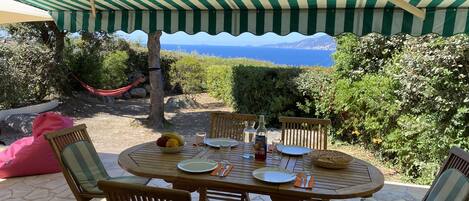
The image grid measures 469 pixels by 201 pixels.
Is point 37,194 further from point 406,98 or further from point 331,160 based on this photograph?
point 406,98

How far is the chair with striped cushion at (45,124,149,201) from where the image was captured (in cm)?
298

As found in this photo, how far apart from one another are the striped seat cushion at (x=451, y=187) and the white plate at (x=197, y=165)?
138 centimetres

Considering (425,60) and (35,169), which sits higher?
(425,60)

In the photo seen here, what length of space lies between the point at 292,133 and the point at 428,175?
7.53 feet

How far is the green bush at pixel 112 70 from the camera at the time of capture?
1180 cm

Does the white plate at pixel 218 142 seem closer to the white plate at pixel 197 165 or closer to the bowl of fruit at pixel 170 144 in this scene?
the bowl of fruit at pixel 170 144

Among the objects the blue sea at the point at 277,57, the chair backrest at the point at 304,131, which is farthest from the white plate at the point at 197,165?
the blue sea at the point at 277,57

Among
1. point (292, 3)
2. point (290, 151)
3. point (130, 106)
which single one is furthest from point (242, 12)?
point (130, 106)

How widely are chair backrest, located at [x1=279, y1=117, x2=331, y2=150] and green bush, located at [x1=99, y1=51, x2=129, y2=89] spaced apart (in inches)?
353

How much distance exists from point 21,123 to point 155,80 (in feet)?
8.98

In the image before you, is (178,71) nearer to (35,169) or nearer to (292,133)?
(35,169)

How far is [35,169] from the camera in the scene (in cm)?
488

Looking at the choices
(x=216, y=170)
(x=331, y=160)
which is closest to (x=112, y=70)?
(x=216, y=170)

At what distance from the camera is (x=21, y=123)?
7.83 metres
